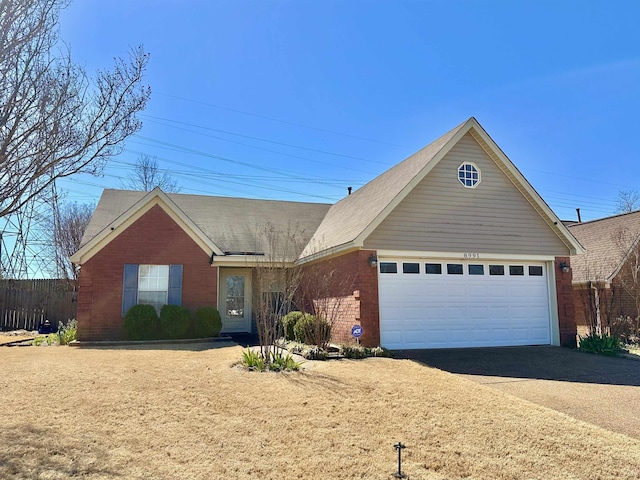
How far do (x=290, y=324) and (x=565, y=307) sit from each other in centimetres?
849

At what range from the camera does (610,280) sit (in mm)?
17562

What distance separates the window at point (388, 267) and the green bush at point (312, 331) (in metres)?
2.24

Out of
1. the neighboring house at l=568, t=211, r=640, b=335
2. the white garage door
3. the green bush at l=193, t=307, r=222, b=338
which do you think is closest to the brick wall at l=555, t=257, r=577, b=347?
the white garage door

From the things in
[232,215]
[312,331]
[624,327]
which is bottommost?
[624,327]

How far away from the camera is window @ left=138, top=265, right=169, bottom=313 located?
1554cm

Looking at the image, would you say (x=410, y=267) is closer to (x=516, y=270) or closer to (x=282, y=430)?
(x=516, y=270)

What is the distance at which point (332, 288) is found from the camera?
1405 centimetres

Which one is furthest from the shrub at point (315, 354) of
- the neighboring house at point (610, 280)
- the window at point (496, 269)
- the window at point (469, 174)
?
the neighboring house at point (610, 280)

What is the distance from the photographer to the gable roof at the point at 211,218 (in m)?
15.5

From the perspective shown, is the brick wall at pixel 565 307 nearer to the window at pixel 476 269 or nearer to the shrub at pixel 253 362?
the window at pixel 476 269

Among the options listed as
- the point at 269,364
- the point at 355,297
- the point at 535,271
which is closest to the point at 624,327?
the point at 535,271

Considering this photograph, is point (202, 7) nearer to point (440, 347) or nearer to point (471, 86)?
point (471, 86)

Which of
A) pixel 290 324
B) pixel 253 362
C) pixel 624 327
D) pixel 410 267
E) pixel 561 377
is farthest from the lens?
pixel 624 327

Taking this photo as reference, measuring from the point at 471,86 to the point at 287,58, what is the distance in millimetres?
6177
